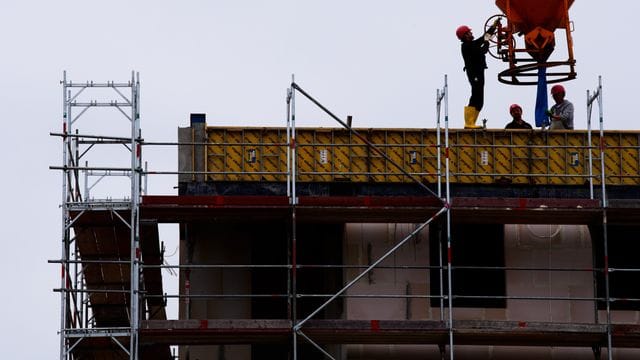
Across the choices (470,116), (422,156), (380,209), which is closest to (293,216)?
(380,209)

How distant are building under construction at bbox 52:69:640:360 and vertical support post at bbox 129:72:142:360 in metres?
0.05

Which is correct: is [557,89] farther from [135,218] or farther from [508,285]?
[135,218]

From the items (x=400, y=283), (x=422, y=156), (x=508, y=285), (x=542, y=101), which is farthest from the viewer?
(x=542, y=101)

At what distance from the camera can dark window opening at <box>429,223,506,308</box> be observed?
147 ft

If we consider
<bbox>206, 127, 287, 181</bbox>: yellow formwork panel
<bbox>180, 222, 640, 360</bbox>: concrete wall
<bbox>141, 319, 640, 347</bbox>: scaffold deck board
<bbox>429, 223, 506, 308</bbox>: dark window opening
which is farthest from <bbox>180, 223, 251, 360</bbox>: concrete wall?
<bbox>429, 223, 506, 308</bbox>: dark window opening

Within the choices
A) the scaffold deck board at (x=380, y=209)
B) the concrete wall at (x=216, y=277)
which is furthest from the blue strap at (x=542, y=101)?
the concrete wall at (x=216, y=277)

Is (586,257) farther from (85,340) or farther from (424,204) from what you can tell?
(85,340)

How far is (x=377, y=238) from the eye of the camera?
45.0m

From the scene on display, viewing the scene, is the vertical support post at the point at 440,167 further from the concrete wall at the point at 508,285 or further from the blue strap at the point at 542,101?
the blue strap at the point at 542,101

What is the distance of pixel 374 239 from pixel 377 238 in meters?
0.06

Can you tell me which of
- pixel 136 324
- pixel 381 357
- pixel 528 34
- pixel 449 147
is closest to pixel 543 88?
pixel 528 34

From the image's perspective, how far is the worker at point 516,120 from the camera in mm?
46938

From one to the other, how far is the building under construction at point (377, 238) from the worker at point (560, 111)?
41.7 inches

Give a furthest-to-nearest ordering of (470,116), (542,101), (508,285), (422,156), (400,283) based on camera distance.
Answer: (542,101), (470,116), (422,156), (508,285), (400,283)
